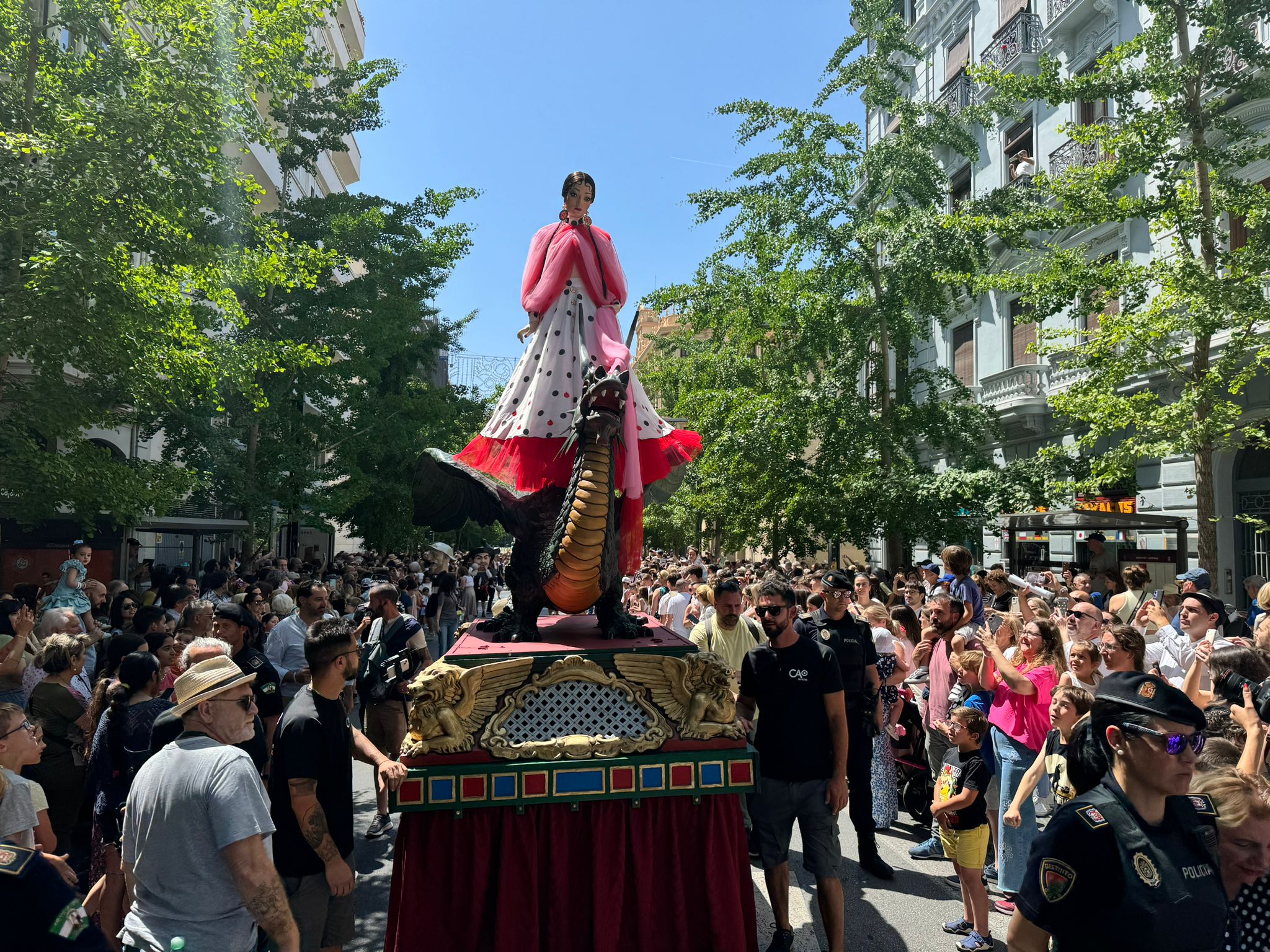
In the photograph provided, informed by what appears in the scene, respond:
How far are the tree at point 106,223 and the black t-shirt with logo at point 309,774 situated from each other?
5890mm

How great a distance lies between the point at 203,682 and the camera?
A: 9.19 feet

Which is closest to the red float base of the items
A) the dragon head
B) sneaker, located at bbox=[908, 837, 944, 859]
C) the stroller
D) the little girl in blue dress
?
the dragon head

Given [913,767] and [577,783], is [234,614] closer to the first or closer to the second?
[577,783]

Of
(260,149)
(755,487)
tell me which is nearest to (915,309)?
(755,487)

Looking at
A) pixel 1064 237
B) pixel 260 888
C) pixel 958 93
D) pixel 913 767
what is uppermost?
pixel 958 93

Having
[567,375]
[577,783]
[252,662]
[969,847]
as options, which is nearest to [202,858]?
[577,783]

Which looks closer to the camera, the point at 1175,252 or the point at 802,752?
the point at 802,752

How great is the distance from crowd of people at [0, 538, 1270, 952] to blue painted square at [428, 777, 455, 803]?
0.14 metres

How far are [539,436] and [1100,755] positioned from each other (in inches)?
115

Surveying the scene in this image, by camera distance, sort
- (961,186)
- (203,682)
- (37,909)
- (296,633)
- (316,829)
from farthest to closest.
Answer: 1. (961,186)
2. (296,633)
3. (316,829)
4. (203,682)
5. (37,909)

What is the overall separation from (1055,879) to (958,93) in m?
24.8

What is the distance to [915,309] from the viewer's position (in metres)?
17.6

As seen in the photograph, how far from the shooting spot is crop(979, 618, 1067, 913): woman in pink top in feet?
15.2

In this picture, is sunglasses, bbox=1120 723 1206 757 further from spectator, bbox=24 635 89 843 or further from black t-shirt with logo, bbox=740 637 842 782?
spectator, bbox=24 635 89 843
